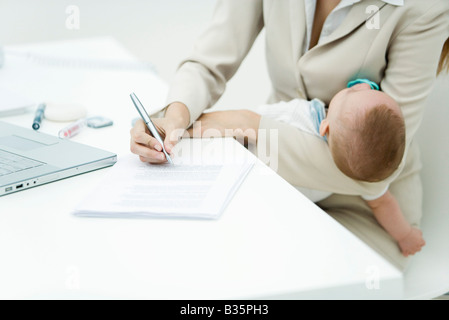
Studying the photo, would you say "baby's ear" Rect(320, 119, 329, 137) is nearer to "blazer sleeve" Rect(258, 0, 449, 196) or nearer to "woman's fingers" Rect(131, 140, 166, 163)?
"blazer sleeve" Rect(258, 0, 449, 196)

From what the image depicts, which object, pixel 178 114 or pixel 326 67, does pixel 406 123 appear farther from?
pixel 178 114

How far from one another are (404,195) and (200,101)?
525 millimetres

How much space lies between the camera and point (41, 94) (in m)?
1.15

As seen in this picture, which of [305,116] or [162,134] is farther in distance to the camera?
[305,116]

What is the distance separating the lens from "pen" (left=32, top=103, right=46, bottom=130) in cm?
91

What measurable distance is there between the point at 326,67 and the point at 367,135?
24 centimetres

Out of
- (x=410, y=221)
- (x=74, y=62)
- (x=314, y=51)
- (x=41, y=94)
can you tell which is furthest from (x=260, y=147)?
(x=74, y=62)

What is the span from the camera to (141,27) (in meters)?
2.65

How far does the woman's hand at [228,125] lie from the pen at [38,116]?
1.03 ft

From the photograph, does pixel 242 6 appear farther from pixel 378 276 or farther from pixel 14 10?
pixel 14 10

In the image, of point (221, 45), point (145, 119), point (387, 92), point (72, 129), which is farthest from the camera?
point (221, 45)

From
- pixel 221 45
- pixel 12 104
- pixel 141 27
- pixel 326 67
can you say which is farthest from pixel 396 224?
pixel 141 27

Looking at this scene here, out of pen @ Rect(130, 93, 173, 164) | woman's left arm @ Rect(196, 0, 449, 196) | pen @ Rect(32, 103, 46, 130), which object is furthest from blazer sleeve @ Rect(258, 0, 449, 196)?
pen @ Rect(32, 103, 46, 130)

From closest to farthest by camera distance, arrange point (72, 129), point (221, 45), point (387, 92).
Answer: point (72, 129) → point (387, 92) → point (221, 45)
